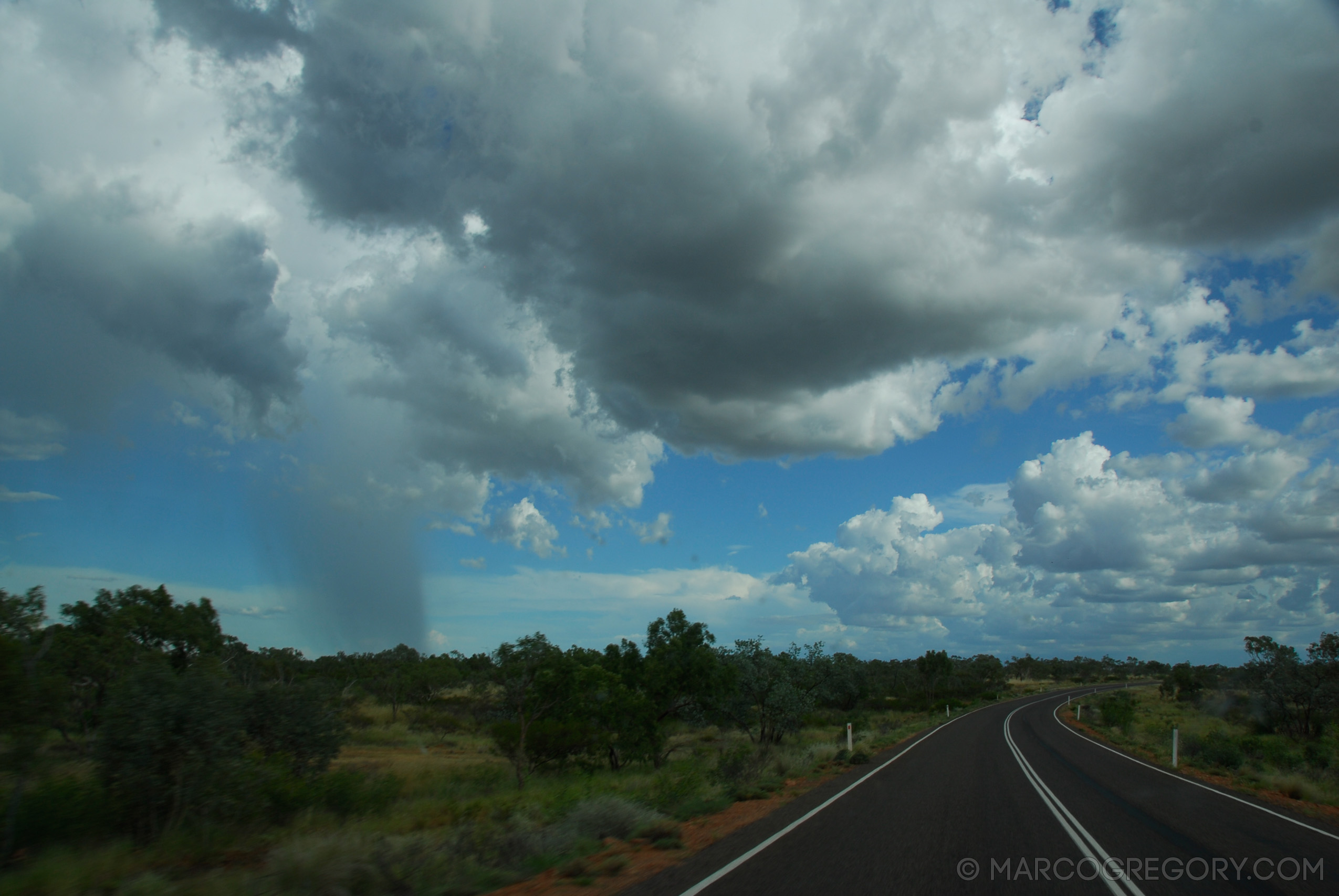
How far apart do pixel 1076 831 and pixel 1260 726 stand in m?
47.9

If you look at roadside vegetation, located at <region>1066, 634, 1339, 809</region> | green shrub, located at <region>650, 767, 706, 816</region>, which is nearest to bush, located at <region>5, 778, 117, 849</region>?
green shrub, located at <region>650, 767, 706, 816</region>

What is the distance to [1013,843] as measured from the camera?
985 cm

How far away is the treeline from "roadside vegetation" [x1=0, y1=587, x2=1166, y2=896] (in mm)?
55

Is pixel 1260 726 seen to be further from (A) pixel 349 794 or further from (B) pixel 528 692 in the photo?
(A) pixel 349 794

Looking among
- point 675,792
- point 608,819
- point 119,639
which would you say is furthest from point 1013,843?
point 119,639

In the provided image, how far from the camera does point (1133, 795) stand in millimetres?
15703

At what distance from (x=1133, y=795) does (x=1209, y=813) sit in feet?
7.84

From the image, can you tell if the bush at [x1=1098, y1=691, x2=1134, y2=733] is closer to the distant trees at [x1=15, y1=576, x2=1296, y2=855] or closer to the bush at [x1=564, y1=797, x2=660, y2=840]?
the distant trees at [x1=15, y1=576, x2=1296, y2=855]

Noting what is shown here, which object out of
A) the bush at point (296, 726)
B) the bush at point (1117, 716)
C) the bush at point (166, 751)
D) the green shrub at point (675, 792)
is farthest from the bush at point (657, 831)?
the bush at point (1117, 716)

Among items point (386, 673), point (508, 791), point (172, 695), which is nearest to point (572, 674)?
point (508, 791)

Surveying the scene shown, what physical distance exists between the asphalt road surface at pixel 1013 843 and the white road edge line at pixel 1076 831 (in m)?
0.04

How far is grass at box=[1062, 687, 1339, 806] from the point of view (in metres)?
18.9

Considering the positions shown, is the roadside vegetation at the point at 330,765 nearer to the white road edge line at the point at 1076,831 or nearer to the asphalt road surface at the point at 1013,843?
the asphalt road surface at the point at 1013,843

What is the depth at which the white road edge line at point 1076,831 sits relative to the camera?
305 inches
